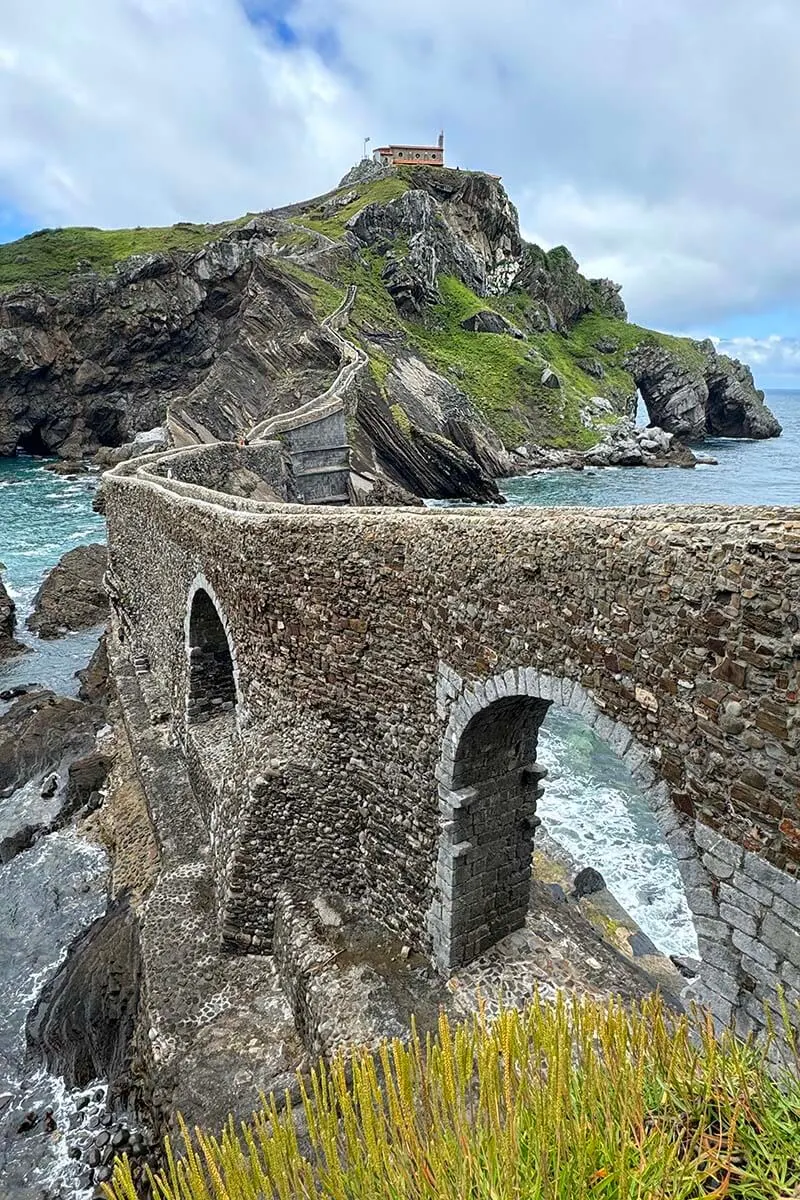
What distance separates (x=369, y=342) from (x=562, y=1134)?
196ft

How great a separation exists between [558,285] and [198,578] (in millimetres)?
96001

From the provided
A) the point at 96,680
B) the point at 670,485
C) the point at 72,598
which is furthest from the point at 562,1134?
the point at 670,485

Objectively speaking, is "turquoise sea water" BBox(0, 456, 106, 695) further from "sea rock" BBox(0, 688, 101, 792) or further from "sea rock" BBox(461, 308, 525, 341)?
"sea rock" BBox(461, 308, 525, 341)

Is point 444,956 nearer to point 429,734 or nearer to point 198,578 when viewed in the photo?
point 429,734

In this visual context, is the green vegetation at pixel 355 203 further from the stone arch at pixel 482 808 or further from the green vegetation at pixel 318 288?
the stone arch at pixel 482 808

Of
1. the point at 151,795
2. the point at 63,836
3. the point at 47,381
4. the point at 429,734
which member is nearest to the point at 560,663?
the point at 429,734

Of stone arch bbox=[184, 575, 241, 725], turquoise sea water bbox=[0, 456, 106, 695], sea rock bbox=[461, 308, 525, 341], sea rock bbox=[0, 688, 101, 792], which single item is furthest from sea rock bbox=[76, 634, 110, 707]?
sea rock bbox=[461, 308, 525, 341]

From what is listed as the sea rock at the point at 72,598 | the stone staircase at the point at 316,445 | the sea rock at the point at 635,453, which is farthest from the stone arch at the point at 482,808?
the sea rock at the point at 635,453

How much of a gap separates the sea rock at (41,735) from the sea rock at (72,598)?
316 inches

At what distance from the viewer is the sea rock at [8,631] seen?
25734mm

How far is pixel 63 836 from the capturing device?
1533 cm

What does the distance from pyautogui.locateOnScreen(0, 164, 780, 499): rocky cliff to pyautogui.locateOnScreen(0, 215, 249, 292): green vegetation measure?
360mm

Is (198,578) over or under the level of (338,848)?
over

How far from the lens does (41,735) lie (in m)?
19.2
